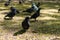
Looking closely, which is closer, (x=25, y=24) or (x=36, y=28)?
(x=25, y=24)

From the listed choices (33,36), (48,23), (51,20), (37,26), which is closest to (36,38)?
(33,36)

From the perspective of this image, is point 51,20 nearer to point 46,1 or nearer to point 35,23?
point 35,23

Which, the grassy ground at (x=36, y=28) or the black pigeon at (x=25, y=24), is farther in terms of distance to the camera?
the black pigeon at (x=25, y=24)

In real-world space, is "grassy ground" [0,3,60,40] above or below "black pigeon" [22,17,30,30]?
below

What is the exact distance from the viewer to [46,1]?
1270 inches

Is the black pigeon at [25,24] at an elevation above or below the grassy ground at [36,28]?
above

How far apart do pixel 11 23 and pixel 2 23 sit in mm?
735

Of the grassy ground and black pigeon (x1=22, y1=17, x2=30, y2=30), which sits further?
black pigeon (x1=22, y1=17, x2=30, y2=30)

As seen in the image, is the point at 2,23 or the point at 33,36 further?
the point at 2,23

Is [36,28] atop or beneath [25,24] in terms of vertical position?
beneath

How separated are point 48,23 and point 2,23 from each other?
3.66 m

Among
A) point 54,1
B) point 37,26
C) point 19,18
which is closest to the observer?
point 37,26

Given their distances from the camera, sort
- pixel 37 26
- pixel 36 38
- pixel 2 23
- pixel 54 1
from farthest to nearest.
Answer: pixel 54 1 → pixel 2 23 → pixel 37 26 → pixel 36 38

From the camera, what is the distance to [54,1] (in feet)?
105
